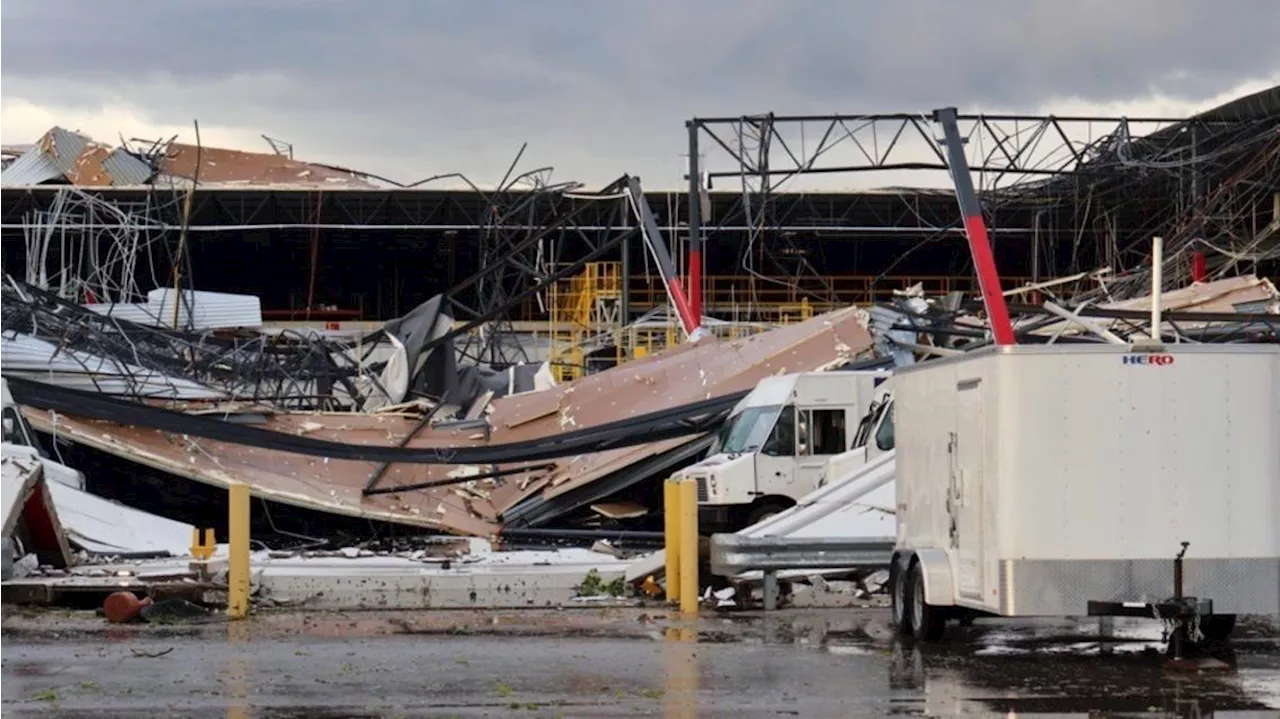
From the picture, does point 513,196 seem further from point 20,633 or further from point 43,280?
point 20,633

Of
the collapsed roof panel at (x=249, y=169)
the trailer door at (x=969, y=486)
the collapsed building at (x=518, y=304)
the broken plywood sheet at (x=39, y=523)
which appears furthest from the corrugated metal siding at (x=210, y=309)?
the trailer door at (x=969, y=486)

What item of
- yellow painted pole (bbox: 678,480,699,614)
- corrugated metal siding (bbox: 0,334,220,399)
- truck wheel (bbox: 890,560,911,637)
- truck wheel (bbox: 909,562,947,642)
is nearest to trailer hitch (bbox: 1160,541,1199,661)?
truck wheel (bbox: 909,562,947,642)

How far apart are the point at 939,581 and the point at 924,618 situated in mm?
539

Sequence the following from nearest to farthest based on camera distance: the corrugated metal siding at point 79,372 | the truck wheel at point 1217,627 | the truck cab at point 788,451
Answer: the truck wheel at point 1217,627 < the truck cab at point 788,451 < the corrugated metal siding at point 79,372

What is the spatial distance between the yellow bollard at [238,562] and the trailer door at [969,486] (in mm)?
7536

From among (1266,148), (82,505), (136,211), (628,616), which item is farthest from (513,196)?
(628,616)

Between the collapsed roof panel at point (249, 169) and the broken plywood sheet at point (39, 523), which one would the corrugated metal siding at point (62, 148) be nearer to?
the collapsed roof panel at point (249, 169)

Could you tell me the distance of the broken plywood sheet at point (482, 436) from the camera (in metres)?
30.7

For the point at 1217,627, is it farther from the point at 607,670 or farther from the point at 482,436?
the point at 482,436

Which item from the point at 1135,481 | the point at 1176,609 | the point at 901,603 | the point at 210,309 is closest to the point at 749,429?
the point at 901,603

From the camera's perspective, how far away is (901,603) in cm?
1683

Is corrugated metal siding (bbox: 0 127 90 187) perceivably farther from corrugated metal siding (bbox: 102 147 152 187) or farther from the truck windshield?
the truck windshield

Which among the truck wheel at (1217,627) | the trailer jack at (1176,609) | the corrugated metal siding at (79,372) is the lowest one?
the truck wheel at (1217,627)

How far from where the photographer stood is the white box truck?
46.7ft
